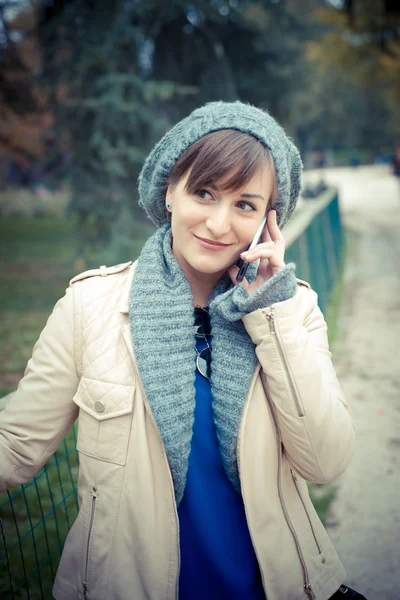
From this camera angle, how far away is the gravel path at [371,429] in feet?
9.60

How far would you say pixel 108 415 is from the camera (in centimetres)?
158

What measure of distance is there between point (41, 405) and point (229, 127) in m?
1.08

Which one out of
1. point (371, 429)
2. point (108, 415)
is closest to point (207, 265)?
point (108, 415)

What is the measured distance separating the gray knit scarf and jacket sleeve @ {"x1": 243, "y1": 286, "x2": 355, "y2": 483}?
0.10m

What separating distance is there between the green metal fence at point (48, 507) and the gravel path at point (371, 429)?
30.7 inches

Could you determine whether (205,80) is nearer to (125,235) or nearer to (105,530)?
(125,235)

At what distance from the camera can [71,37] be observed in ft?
27.0

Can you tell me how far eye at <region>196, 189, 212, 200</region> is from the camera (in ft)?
5.61

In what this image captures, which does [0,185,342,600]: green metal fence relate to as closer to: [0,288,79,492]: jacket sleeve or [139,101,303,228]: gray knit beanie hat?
[0,288,79,492]: jacket sleeve

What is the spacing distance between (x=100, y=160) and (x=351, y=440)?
8.10m

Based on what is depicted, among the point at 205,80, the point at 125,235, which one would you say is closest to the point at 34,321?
the point at 125,235

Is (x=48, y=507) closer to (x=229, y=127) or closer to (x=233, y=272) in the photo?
(x=233, y=272)

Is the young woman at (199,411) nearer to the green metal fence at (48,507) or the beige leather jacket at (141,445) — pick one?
the beige leather jacket at (141,445)

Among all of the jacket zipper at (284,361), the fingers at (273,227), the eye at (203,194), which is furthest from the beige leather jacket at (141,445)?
the eye at (203,194)
